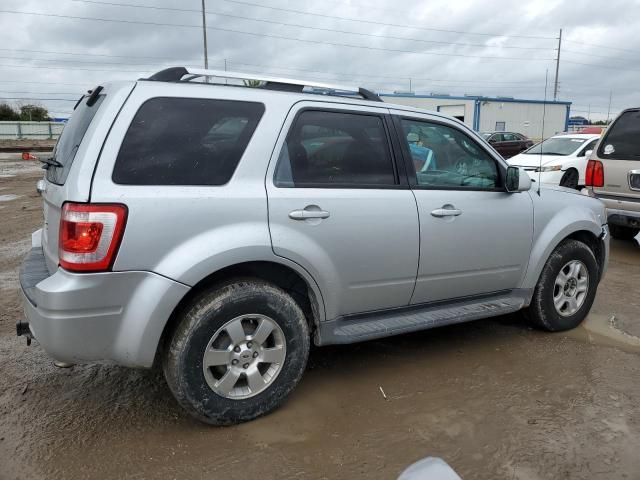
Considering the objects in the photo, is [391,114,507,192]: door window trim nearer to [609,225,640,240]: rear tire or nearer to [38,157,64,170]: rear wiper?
[38,157,64,170]: rear wiper

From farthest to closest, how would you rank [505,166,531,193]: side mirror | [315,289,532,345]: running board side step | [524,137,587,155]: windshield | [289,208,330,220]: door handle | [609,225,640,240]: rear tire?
[524,137,587,155]: windshield
[609,225,640,240]: rear tire
[505,166,531,193]: side mirror
[315,289,532,345]: running board side step
[289,208,330,220]: door handle

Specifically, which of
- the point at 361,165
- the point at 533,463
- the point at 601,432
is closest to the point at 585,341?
the point at 601,432

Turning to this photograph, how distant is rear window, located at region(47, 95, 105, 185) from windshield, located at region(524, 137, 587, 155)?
1113cm

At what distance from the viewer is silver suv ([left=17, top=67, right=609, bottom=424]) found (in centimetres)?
269

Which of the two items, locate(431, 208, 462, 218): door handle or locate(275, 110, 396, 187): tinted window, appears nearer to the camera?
locate(275, 110, 396, 187): tinted window

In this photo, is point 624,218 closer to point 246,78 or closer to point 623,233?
point 623,233

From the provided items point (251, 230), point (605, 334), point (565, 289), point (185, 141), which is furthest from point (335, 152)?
point (605, 334)

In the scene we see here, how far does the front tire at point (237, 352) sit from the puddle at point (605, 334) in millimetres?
2583

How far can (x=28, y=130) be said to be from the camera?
4853 cm

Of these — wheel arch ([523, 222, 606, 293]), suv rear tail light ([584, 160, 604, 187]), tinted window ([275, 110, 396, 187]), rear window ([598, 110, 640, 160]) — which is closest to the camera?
tinted window ([275, 110, 396, 187])

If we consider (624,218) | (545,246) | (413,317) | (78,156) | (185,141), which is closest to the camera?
(78,156)

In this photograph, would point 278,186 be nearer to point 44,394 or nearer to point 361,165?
point 361,165

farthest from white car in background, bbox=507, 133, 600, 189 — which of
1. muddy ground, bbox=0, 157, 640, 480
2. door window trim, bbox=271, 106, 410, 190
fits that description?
door window trim, bbox=271, 106, 410, 190

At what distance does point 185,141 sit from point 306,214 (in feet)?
2.48
